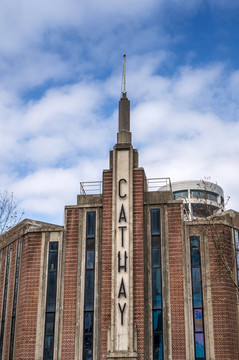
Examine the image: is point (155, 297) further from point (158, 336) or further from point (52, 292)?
point (52, 292)

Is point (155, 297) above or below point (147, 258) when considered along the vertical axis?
below

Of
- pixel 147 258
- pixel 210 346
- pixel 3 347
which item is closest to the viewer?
pixel 210 346

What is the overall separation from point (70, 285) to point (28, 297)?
9.96 ft

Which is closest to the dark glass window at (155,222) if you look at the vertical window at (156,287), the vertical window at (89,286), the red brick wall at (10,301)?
the vertical window at (156,287)

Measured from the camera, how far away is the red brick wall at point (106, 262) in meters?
32.3

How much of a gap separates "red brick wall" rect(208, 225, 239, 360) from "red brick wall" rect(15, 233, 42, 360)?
39.5 ft

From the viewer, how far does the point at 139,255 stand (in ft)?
110

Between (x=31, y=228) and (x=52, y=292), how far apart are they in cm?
501

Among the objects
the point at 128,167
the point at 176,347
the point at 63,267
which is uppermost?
the point at 128,167

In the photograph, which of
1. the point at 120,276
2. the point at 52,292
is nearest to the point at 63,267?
the point at 52,292

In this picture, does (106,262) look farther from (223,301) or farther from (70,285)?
(223,301)

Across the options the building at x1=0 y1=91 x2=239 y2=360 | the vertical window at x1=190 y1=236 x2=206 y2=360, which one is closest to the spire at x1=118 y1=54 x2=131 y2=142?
the building at x1=0 y1=91 x2=239 y2=360

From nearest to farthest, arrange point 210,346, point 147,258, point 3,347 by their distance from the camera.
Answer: point 210,346 → point 147,258 → point 3,347

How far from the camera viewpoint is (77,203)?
36.5 metres
